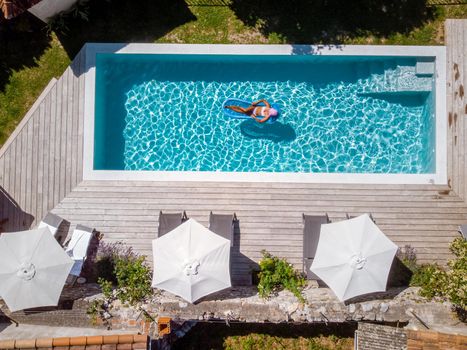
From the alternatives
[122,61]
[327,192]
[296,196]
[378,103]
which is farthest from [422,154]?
[122,61]

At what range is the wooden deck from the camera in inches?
567

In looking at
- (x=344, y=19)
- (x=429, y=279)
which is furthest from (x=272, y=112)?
(x=429, y=279)

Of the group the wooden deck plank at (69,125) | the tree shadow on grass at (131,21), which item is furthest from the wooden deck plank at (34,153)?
the tree shadow on grass at (131,21)

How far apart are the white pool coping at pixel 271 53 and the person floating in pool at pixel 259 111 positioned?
5.50ft

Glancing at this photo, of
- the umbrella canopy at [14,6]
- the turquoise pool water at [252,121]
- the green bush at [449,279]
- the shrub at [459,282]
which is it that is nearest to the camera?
the shrub at [459,282]

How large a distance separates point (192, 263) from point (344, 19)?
8978mm

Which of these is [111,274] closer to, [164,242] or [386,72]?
[164,242]

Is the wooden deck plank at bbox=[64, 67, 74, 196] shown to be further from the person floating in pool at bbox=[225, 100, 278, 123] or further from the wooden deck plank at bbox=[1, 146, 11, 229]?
the person floating in pool at bbox=[225, 100, 278, 123]

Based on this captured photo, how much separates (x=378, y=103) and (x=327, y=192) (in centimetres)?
354

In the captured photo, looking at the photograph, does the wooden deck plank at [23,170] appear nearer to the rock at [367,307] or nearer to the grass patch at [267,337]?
the grass patch at [267,337]

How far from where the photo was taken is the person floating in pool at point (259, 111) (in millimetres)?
15109

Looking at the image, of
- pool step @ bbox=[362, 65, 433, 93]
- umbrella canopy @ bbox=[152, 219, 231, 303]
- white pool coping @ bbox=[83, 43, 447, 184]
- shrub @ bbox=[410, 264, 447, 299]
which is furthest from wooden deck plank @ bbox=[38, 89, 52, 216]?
shrub @ bbox=[410, 264, 447, 299]

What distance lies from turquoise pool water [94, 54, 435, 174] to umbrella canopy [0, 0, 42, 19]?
2506 mm

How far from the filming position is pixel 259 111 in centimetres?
1520
